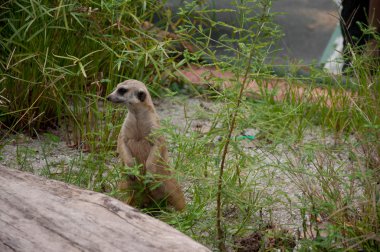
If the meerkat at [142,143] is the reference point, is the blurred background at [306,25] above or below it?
below

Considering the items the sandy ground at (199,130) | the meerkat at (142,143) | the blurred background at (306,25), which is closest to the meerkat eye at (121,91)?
the meerkat at (142,143)

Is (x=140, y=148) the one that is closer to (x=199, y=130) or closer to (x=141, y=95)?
(x=141, y=95)

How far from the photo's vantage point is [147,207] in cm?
330

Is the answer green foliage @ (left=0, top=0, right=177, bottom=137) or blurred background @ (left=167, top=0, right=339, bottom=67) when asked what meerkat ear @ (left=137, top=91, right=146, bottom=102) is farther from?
blurred background @ (left=167, top=0, right=339, bottom=67)

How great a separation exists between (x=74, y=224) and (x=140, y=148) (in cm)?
106

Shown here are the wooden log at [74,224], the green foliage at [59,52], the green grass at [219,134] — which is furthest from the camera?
the green foliage at [59,52]

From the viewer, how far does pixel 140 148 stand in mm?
3334

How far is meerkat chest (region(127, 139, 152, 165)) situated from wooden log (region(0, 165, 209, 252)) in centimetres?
75

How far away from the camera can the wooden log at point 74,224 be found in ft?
7.18

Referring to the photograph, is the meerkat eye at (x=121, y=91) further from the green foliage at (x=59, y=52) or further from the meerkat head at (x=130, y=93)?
the green foliage at (x=59, y=52)

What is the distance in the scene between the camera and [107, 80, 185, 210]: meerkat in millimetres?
3199

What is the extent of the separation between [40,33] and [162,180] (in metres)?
1.56

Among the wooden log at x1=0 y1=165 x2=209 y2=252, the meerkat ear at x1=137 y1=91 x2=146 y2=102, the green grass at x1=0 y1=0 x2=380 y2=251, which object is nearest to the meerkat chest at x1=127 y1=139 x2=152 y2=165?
the green grass at x1=0 y1=0 x2=380 y2=251

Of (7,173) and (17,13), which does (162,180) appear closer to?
(7,173)
